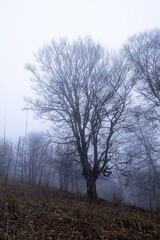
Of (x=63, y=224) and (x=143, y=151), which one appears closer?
(x=63, y=224)

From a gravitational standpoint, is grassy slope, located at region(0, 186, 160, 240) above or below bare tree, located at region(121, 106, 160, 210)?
below

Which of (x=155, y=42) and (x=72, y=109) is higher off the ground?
(x=155, y=42)

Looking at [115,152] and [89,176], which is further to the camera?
[115,152]

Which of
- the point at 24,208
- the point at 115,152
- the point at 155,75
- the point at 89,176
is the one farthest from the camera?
the point at 115,152

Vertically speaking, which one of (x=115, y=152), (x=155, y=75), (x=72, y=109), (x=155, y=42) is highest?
(x=155, y=42)

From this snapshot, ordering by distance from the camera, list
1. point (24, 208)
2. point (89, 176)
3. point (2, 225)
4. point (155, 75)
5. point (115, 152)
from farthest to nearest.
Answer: point (115, 152) < point (89, 176) < point (155, 75) < point (24, 208) < point (2, 225)

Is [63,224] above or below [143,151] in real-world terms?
below

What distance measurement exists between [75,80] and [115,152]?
19.7 ft

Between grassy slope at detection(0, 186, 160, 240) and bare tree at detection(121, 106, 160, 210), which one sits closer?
grassy slope at detection(0, 186, 160, 240)

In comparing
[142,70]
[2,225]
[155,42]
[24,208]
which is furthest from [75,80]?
[2,225]

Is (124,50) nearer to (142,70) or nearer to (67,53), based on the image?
(142,70)

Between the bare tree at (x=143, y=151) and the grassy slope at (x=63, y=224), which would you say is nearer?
the grassy slope at (x=63, y=224)

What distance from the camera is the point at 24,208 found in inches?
380

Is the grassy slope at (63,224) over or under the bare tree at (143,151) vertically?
under
